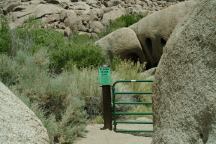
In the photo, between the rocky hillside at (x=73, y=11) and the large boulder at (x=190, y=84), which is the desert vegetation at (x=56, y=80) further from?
the rocky hillside at (x=73, y=11)

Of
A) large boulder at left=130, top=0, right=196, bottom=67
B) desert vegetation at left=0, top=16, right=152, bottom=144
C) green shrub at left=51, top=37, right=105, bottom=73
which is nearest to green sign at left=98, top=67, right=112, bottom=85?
desert vegetation at left=0, top=16, right=152, bottom=144

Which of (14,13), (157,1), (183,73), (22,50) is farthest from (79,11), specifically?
(183,73)

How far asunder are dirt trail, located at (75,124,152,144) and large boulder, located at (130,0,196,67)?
9477mm

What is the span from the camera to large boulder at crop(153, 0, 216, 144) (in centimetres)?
329

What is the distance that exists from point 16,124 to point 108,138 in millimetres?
7917

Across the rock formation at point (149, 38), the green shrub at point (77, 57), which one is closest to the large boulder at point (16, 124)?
the green shrub at point (77, 57)

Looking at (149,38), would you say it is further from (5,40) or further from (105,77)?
(105,77)

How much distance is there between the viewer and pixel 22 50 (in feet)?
52.6

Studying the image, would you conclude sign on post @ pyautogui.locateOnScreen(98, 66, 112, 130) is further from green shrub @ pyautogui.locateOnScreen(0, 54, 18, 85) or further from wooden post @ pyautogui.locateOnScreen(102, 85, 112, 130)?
green shrub @ pyautogui.locateOnScreen(0, 54, 18, 85)

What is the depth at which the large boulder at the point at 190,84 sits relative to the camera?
3.29 m

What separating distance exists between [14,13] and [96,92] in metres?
23.5

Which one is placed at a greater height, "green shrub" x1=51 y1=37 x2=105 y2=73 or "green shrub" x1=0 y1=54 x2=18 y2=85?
"green shrub" x1=0 y1=54 x2=18 y2=85

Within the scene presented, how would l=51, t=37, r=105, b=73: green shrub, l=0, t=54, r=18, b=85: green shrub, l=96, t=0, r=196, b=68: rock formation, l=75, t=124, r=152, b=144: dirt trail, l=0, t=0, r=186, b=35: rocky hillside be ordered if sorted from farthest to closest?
l=0, t=0, r=186, b=35: rocky hillside < l=96, t=0, r=196, b=68: rock formation < l=51, t=37, r=105, b=73: green shrub < l=0, t=54, r=18, b=85: green shrub < l=75, t=124, r=152, b=144: dirt trail

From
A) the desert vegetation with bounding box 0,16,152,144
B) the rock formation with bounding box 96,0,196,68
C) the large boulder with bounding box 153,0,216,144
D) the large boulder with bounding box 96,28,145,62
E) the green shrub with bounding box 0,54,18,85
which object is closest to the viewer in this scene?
the large boulder with bounding box 153,0,216,144
